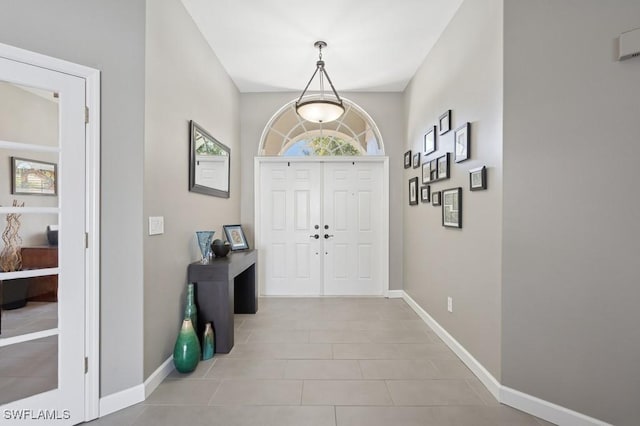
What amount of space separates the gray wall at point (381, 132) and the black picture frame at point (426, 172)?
0.98m

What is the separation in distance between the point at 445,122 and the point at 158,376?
3.27 m

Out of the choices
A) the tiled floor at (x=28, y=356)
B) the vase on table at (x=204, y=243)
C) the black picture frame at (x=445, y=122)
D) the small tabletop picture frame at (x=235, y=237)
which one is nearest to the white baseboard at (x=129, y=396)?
the tiled floor at (x=28, y=356)

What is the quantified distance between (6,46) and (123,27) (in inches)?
25.1

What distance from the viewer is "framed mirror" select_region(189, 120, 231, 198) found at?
2.89 meters

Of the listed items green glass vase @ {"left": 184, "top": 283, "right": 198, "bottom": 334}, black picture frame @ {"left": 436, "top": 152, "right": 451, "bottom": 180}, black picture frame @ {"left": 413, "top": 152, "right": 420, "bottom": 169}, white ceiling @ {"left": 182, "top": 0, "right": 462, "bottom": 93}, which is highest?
white ceiling @ {"left": 182, "top": 0, "right": 462, "bottom": 93}

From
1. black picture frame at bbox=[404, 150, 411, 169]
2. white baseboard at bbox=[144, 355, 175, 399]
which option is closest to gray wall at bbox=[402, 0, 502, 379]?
black picture frame at bbox=[404, 150, 411, 169]

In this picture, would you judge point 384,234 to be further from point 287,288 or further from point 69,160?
point 69,160

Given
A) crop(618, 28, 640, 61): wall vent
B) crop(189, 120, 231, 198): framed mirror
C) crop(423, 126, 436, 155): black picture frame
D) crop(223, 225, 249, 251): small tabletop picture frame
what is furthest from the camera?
crop(223, 225, 249, 251): small tabletop picture frame

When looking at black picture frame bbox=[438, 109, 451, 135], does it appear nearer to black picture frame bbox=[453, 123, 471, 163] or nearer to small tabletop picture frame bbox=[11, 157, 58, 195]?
black picture frame bbox=[453, 123, 471, 163]

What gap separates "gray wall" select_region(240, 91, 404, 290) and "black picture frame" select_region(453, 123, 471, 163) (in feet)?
6.15

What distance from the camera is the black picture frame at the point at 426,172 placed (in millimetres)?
3450

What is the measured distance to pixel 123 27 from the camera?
2.01 meters

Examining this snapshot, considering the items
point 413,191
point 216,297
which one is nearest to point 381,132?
point 413,191

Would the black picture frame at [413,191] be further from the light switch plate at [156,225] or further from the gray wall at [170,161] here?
the light switch plate at [156,225]
